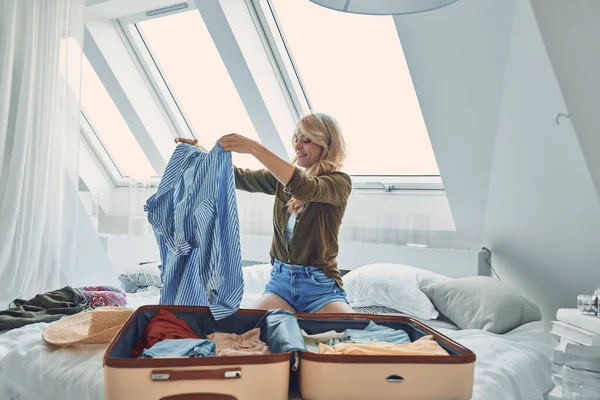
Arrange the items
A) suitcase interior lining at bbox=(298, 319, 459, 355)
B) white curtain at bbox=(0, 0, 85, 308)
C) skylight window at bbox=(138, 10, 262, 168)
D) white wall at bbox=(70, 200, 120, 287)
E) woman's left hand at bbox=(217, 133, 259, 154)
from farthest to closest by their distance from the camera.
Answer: skylight window at bbox=(138, 10, 262, 168) → white wall at bbox=(70, 200, 120, 287) → white curtain at bbox=(0, 0, 85, 308) → woman's left hand at bbox=(217, 133, 259, 154) → suitcase interior lining at bbox=(298, 319, 459, 355)

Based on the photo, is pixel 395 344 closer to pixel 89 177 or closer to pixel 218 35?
pixel 218 35

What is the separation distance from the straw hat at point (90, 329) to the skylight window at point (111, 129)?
3.14 metres

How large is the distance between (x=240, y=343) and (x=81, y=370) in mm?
474

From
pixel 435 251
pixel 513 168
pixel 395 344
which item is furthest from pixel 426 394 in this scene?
pixel 435 251

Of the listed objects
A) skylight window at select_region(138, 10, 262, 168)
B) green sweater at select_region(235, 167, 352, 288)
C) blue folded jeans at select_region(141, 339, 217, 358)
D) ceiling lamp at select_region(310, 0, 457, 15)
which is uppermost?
skylight window at select_region(138, 10, 262, 168)

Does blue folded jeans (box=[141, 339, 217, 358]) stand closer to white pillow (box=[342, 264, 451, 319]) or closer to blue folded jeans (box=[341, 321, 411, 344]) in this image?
blue folded jeans (box=[341, 321, 411, 344])

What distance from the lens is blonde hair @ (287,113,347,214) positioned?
98.3 inches

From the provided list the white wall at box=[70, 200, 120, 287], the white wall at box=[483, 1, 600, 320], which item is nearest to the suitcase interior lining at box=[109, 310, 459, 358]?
the white wall at box=[483, 1, 600, 320]

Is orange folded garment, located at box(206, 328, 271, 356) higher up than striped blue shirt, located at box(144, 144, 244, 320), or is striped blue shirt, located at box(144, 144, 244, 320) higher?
striped blue shirt, located at box(144, 144, 244, 320)

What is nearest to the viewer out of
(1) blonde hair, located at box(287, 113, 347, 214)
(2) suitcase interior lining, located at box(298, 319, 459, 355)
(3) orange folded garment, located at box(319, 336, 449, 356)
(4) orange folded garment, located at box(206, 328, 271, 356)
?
(3) orange folded garment, located at box(319, 336, 449, 356)

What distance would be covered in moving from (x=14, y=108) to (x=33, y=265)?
82cm

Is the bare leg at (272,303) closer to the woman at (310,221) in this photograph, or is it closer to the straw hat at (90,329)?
the woman at (310,221)

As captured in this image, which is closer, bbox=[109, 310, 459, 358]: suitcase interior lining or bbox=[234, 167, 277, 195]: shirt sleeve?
bbox=[109, 310, 459, 358]: suitcase interior lining

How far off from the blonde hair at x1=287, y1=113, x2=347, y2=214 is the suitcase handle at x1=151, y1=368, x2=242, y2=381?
1.26 metres
